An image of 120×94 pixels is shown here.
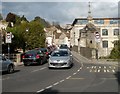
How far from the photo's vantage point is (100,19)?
10644cm

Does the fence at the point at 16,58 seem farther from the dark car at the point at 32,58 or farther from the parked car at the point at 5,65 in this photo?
the parked car at the point at 5,65

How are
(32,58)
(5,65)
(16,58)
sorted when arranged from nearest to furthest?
(5,65) → (32,58) → (16,58)

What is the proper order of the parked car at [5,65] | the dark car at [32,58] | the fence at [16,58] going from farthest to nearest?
the fence at [16,58], the dark car at [32,58], the parked car at [5,65]

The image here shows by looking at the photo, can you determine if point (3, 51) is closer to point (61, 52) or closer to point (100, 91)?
point (61, 52)

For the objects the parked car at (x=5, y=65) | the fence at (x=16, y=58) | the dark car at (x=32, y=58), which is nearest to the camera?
the parked car at (x=5, y=65)

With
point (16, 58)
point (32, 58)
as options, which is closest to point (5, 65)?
point (32, 58)

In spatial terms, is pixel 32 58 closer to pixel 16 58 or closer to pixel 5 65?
pixel 16 58

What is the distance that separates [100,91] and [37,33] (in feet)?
174

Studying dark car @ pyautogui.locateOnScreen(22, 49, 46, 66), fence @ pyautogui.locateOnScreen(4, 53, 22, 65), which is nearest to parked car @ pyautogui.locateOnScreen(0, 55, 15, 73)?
dark car @ pyautogui.locateOnScreen(22, 49, 46, 66)

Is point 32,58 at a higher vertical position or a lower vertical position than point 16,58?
higher

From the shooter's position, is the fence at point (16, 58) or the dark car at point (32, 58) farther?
the fence at point (16, 58)

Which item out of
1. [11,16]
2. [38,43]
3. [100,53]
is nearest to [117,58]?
[100,53]

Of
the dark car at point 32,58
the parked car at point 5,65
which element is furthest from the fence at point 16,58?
the parked car at point 5,65

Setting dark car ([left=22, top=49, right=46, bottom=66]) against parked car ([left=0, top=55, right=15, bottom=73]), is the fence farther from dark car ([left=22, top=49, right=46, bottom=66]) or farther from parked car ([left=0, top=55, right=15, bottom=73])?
parked car ([left=0, top=55, right=15, bottom=73])
